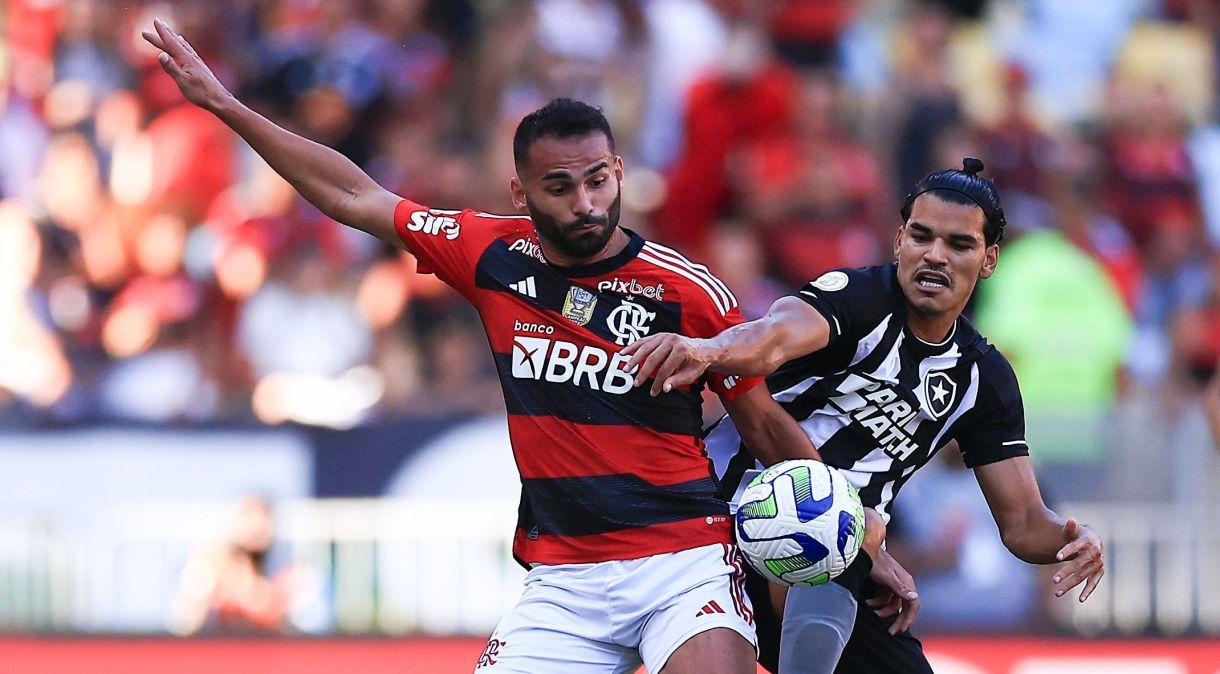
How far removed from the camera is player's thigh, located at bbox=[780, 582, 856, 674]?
5805mm

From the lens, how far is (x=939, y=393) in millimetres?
6129

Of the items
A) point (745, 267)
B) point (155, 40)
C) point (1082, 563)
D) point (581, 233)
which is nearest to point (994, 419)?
point (1082, 563)

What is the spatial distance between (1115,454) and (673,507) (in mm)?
4224

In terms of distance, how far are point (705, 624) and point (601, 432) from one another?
26.1 inches

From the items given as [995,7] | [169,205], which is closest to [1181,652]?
[995,7]

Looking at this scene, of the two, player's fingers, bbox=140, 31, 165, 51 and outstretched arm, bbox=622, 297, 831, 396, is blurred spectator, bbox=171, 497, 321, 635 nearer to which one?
player's fingers, bbox=140, 31, 165, 51

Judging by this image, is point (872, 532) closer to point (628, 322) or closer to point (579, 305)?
point (628, 322)

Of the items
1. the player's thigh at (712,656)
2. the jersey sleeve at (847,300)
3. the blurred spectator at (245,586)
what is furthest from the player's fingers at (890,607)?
the blurred spectator at (245,586)

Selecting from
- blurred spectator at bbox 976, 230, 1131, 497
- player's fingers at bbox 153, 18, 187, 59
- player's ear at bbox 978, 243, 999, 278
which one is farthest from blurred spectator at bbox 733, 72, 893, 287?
player's fingers at bbox 153, 18, 187, 59

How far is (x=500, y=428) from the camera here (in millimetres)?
9391

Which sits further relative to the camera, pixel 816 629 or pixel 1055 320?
pixel 1055 320

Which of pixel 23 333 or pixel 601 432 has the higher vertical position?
pixel 23 333

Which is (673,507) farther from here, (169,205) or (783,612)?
(169,205)

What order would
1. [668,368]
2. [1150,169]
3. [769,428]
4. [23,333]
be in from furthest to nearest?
[1150,169] → [23,333] → [769,428] → [668,368]
